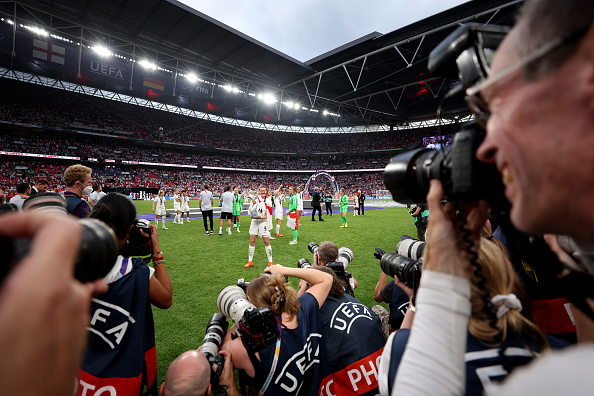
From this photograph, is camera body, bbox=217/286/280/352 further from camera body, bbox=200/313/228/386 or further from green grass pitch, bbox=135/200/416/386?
green grass pitch, bbox=135/200/416/386

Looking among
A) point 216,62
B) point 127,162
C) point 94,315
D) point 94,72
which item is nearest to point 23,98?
point 127,162

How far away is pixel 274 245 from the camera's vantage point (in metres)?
8.32

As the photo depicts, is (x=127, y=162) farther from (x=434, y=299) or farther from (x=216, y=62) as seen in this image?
(x=434, y=299)

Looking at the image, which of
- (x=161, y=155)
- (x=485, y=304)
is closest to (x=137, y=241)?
(x=485, y=304)

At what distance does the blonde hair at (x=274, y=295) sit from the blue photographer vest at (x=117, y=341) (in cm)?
76

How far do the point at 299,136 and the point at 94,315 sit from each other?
48.8 m

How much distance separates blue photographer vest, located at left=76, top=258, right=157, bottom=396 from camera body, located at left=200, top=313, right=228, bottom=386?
0.43m

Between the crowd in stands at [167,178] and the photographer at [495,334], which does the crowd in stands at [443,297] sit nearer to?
the photographer at [495,334]

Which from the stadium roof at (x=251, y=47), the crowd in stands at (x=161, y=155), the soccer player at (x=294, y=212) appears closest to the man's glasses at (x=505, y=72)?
the soccer player at (x=294, y=212)

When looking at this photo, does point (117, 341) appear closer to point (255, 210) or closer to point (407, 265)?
point (407, 265)

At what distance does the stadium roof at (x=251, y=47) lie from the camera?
12.5m

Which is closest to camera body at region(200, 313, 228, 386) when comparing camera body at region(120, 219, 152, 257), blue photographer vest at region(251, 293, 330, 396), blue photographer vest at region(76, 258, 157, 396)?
blue photographer vest at region(251, 293, 330, 396)

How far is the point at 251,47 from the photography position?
15.7 metres

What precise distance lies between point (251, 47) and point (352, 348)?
1796 centimetres
